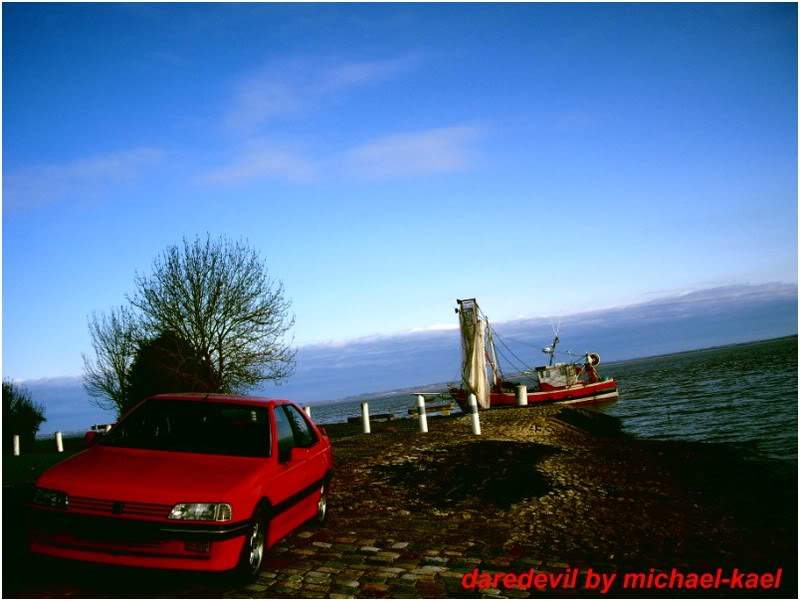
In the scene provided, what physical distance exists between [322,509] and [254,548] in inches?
87.9

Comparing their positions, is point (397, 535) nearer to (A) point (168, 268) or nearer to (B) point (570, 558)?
(B) point (570, 558)

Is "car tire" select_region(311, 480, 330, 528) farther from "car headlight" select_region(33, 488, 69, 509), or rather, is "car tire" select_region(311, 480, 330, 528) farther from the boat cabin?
the boat cabin

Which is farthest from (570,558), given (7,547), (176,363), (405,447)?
(176,363)

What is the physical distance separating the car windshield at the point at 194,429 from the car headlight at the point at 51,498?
0.97 meters

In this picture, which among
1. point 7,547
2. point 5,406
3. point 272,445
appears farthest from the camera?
point 5,406

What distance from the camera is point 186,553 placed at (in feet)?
15.8

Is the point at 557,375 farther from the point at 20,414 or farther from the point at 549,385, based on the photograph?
the point at 20,414

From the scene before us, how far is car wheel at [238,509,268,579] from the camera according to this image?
511cm

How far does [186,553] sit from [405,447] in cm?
911

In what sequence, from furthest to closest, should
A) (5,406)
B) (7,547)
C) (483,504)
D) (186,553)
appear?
(5,406) < (483,504) < (7,547) < (186,553)

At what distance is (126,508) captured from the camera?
4.82 metres

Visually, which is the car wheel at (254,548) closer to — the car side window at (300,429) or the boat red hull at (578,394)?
the car side window at (300,429)

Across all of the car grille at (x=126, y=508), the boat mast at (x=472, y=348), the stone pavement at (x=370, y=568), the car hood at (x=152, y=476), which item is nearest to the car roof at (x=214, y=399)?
the car hood at (x=152, y=476)

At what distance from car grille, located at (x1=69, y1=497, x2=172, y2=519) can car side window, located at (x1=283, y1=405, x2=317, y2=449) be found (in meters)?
2.23
